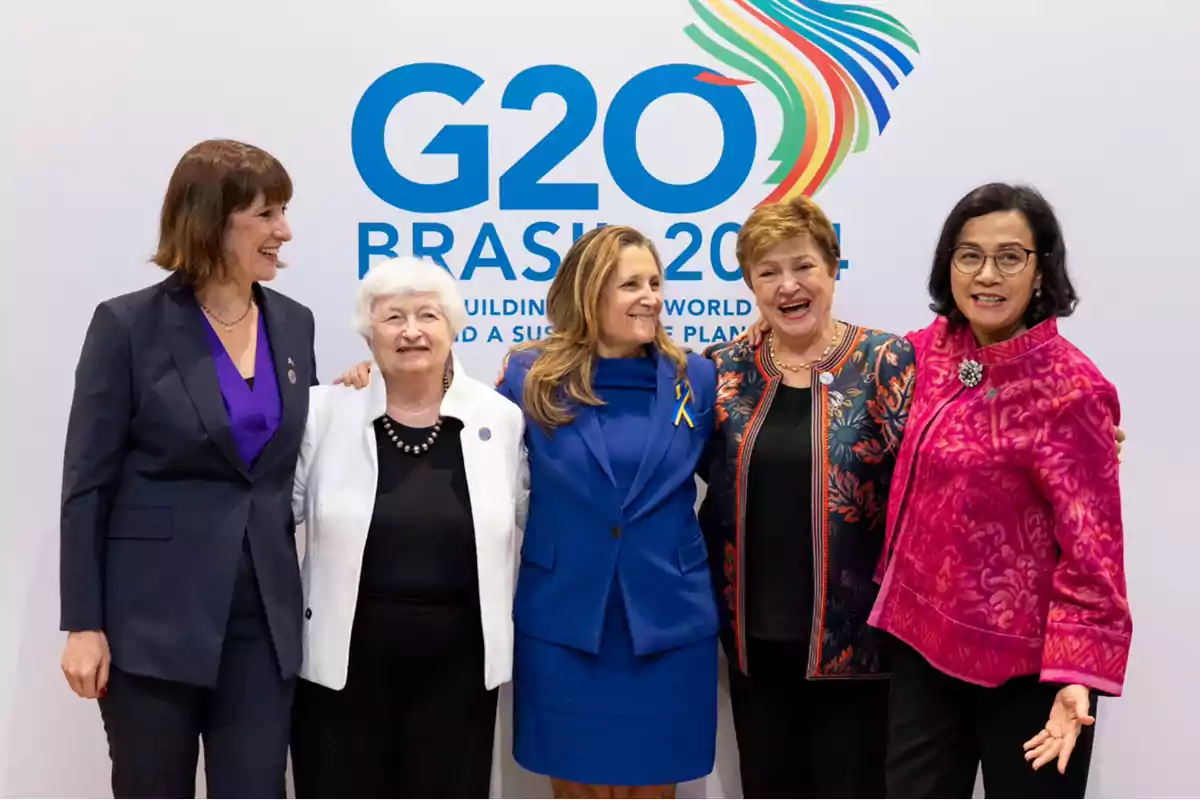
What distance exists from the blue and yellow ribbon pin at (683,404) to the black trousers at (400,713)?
669 millimetres

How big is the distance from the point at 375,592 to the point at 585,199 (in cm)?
132

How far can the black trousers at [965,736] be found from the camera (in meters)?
1.98

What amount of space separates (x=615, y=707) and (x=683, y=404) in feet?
2.45

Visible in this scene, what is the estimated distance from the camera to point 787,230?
243cm

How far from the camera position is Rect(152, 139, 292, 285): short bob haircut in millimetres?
2191

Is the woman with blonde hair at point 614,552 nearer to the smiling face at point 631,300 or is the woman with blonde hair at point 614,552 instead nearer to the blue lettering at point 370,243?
the smiling face at point 631,300

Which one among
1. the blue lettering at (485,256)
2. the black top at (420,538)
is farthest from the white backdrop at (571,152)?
the black top at (420,538)

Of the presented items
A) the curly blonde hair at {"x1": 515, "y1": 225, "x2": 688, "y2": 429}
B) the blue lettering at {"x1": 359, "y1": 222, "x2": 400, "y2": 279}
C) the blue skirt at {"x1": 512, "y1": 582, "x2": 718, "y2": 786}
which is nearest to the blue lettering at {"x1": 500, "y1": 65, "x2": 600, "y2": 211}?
the blue lettering at {"x1": 359, "y1": 222, "x2": 400, "y2": 279}

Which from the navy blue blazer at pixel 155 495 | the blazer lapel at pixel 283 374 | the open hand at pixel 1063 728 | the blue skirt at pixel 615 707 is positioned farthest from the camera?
the blue skirt at pixel 615 707

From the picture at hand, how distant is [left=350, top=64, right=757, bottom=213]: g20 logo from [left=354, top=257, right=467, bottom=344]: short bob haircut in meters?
0.63

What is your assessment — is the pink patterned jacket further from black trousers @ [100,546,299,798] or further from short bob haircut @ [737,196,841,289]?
black trousers @ [100,546,299,798]

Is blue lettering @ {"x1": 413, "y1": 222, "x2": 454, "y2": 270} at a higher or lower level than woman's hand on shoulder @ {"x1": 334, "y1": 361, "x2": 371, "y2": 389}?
higher

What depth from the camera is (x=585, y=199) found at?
3.04 m

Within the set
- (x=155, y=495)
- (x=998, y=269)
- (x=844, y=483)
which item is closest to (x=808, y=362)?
(x=844, y=483)
